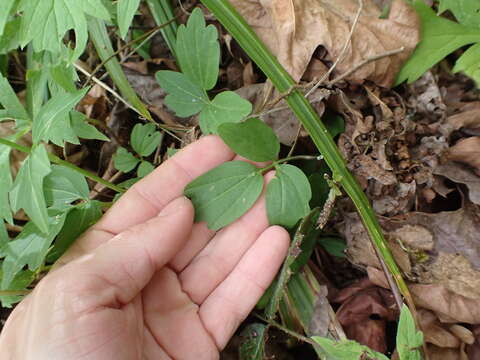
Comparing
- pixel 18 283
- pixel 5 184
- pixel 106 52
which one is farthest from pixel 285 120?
pixel 18 283

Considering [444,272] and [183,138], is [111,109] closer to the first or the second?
[183,138]

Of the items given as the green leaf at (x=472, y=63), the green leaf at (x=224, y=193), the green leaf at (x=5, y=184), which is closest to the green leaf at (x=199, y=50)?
the green leaf at (x=224, y=193)

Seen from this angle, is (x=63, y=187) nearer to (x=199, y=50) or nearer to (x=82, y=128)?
(x=82, y=128)

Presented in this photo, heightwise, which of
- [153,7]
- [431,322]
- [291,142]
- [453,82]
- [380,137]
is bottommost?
[431,322]

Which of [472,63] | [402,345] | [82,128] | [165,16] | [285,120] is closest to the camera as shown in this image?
[402,345]

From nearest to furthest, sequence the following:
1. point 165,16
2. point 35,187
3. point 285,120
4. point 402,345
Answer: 1. point 402,345
2. point 35,187
3. point 285,120
4. point 165,16

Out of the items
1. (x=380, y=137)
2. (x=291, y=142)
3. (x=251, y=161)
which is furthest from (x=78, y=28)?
(x=380, y=137)

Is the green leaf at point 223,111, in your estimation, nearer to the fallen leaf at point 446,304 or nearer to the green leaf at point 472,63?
the green leaf at point 472,63

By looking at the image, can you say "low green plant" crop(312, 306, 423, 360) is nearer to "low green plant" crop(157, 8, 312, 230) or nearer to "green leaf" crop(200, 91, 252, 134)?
"low green plant" crop(157, 8, 312, 230)
